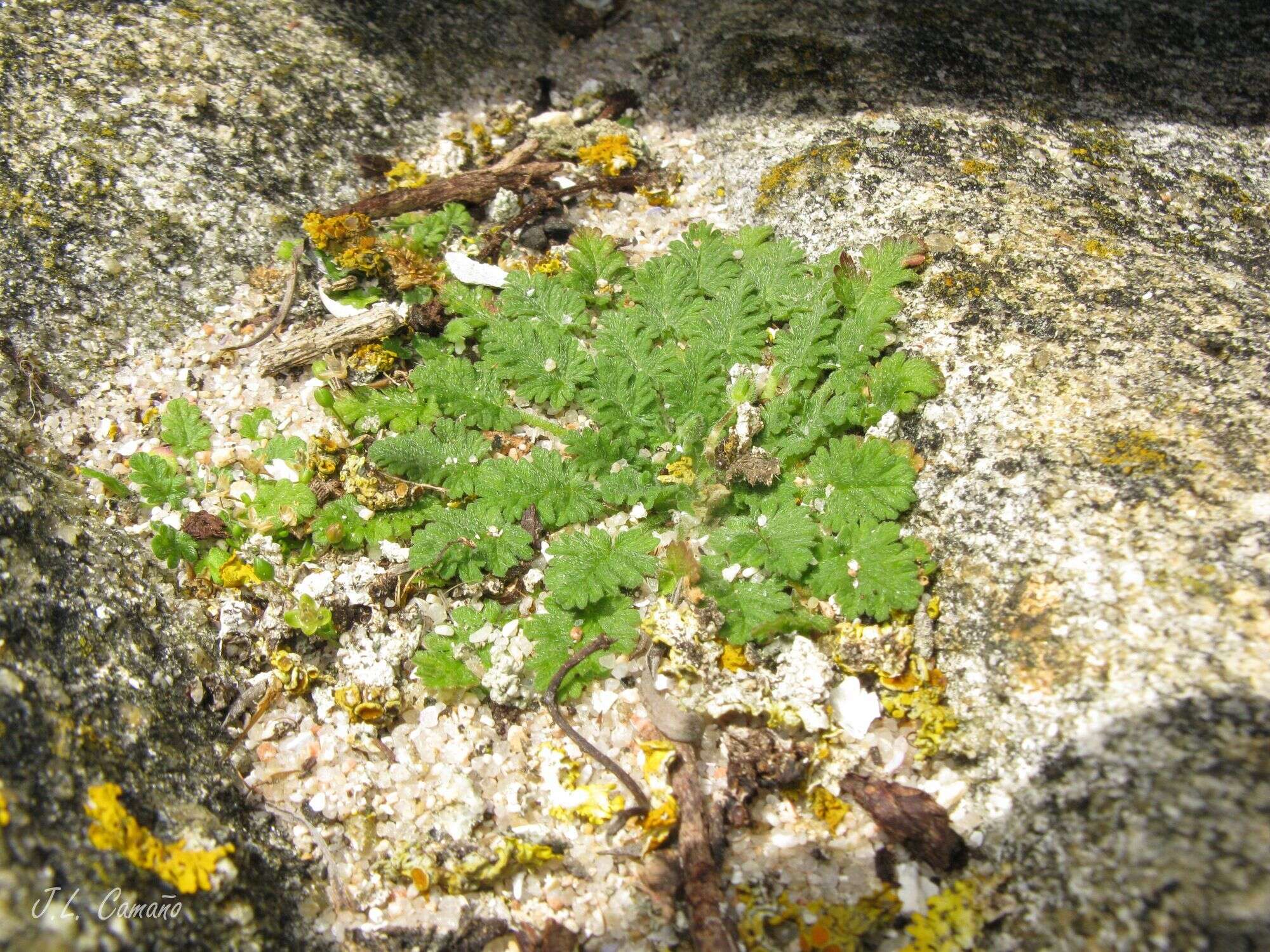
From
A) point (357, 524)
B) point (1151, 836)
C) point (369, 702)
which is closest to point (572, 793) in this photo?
point (369, 702)

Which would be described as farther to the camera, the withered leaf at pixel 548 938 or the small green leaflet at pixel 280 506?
the small green leaflet at pixel 280 506

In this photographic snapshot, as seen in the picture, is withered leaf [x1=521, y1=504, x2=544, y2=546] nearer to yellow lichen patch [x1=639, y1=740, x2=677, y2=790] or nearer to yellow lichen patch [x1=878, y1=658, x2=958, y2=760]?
yellow lichen patch [x1=639, y1=740, x2=677, y2=790]

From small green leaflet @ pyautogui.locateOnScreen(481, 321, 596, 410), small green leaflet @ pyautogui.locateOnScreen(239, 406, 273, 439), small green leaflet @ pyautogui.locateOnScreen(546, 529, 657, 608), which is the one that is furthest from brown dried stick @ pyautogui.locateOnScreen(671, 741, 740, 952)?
small green leaflet @ pyautogui.locateOnScreen(239, 406, 273, 439)

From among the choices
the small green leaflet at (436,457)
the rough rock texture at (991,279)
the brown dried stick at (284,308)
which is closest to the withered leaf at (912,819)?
the rough rock texture at (991,279)

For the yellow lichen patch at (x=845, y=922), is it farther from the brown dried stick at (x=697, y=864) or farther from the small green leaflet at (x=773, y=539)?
the small green leaflet at (x=773, y=539)

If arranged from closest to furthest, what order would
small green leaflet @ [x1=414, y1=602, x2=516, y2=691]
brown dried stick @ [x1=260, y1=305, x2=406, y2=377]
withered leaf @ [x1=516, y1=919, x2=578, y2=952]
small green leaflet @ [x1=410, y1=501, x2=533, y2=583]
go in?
withered leaf @ [x1=516, y1=919, x2=578, y2=952], small green leaflet @ [x1=414, y1=602, x2=516, y2=691], small green leaflet @ [x1=410, y1=501, x2=533, y2=583], brown dried stick @ [x1=260, y1=305, x2=406, y2=377]

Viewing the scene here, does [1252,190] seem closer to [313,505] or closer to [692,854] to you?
[692,854]

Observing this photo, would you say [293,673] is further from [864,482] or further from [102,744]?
[864,482]
